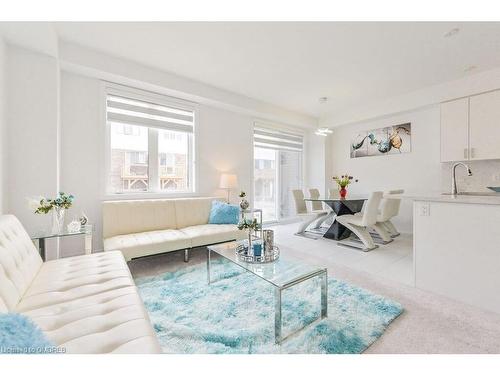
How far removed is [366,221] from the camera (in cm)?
333

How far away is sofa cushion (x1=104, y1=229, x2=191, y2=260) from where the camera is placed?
92.2 inches

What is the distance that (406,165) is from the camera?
4516mm

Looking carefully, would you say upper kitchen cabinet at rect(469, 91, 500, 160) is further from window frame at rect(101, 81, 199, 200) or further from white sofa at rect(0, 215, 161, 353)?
white sofa at rect(0, 215, 161, 353)

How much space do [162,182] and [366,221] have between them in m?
A: 3.29

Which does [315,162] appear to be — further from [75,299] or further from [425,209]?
[75,299]

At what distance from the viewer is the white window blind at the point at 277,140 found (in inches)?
201

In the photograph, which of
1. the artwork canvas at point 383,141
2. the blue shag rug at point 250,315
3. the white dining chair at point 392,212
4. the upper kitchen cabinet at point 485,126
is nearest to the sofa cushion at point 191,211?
the blue shag rug at point 250,315

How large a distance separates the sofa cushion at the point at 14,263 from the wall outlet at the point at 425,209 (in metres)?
2.95

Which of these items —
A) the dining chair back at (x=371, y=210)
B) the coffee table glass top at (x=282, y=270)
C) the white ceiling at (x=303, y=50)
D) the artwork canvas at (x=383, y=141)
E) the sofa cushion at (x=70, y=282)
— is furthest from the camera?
the artwork canvas at (x=383, y=141)

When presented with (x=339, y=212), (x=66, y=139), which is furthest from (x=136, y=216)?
(x=339, y=212)

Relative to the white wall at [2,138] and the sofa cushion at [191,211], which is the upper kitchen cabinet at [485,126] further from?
the white wall at [2,138]
